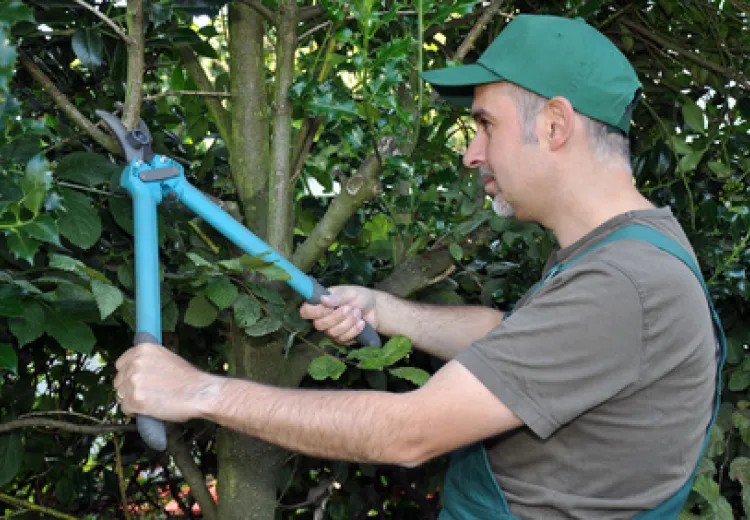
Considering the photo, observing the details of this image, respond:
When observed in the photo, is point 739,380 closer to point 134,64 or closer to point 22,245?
point 134,64

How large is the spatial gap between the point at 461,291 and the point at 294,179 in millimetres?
822

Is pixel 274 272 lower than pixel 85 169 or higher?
lower

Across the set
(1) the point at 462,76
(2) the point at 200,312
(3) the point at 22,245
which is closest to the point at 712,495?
(1) the point at 462,76

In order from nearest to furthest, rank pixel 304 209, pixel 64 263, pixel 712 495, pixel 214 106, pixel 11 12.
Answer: pixel 11 12, pixel 64 263, pixel 214 106, pixel 712 495, pixel 304 209

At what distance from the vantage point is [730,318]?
267 centimetres

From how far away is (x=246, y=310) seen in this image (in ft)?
5.67

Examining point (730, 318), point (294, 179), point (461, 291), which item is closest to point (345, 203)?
point (294, 179)

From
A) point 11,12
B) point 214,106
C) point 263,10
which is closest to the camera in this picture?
point 11,12

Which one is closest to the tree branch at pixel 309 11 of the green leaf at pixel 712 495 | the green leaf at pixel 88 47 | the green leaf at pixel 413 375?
the green leaf at pixel 88 47

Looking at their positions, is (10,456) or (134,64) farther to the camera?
(10,456)

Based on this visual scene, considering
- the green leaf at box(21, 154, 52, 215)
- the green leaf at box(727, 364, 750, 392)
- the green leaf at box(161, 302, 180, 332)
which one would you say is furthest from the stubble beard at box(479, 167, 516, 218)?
the green leaf at box(727, 364, 750, 392)

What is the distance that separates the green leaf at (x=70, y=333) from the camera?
161cm

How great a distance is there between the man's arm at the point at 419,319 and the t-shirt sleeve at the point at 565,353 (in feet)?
1.63

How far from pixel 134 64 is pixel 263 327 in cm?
53
